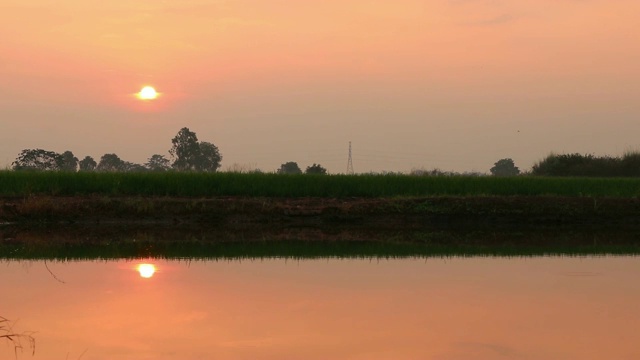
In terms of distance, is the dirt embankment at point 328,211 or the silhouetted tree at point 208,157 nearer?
the dirt embankment at point 328,211

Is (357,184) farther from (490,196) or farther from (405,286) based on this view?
(405,286)

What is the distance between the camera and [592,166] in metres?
29.3

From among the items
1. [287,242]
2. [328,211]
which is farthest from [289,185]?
[287,242]

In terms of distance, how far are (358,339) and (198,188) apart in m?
14.2

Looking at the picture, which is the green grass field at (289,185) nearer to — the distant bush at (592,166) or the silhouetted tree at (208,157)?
the distant bush at (592,166)

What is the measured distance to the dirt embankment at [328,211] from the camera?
56.9ft

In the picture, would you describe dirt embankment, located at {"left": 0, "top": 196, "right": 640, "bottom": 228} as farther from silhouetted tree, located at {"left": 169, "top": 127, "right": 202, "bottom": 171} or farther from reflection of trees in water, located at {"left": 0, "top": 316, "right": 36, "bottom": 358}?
silhouetted tree, located at {"left": 169, "top": 127, "right": 202, "bottom": 171}

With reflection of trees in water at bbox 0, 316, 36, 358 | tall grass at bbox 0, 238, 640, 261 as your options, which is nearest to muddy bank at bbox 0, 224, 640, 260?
tall grass at bbox 0, 238, 640, 261

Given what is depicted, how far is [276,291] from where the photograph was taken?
821 centimetres

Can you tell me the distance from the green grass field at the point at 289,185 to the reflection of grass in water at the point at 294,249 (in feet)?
20.2

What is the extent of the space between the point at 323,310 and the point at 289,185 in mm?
13222

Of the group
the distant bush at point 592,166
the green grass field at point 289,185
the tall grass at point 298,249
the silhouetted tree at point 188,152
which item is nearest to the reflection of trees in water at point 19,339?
the tall grass at point 298,249

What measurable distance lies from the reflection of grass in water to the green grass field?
6.15 m

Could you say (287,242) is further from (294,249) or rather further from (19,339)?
(19,339)
